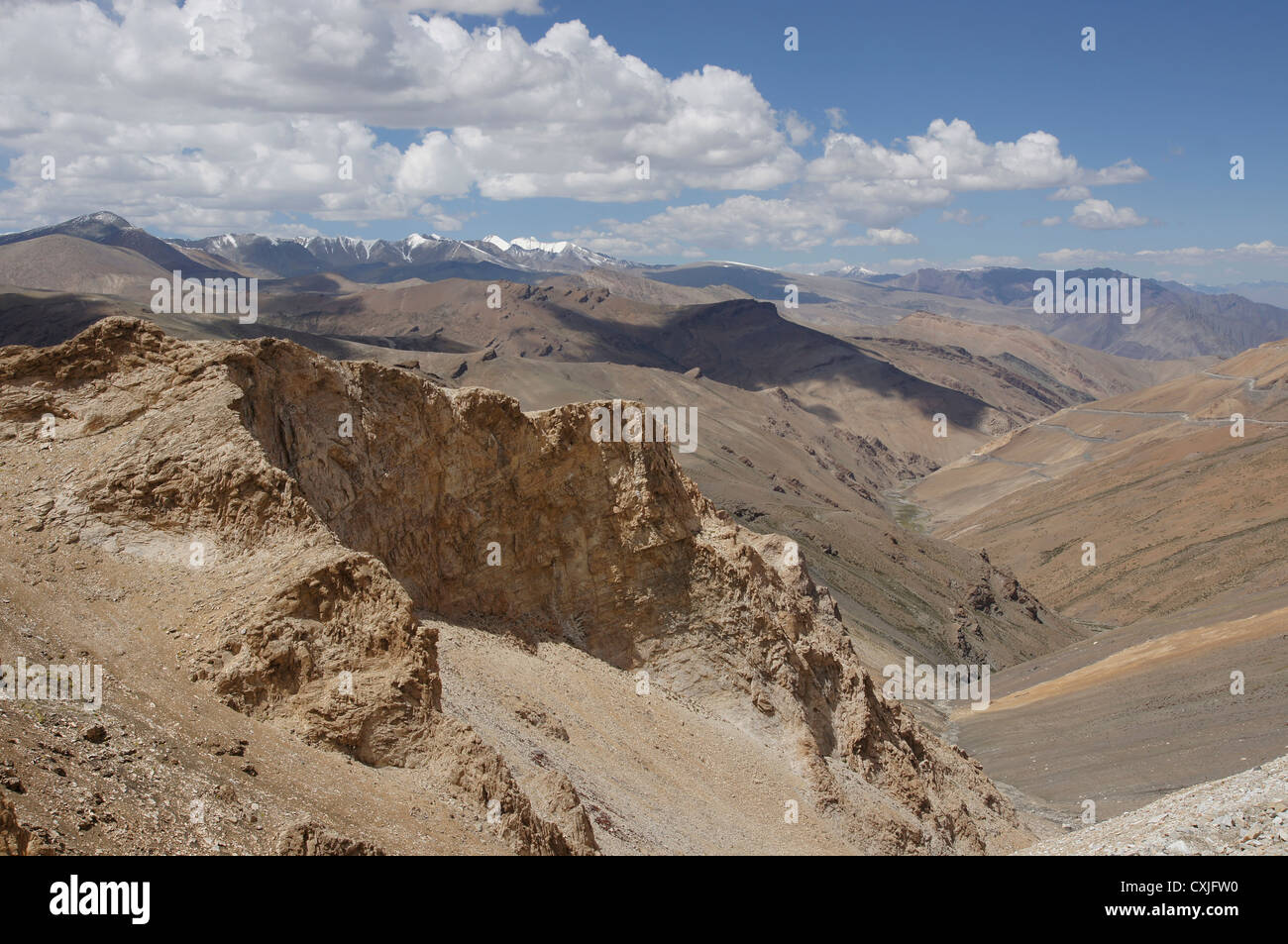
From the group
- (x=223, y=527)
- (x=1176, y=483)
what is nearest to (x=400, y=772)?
(x=223, y=527)

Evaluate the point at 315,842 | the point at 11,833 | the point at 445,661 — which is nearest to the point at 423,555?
the point at 445,661

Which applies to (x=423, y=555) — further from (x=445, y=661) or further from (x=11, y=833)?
(x=11, y=833)

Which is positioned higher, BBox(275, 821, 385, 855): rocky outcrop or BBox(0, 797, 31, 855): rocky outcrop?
BBox(0, 797, 31, 855): rocky outcrop

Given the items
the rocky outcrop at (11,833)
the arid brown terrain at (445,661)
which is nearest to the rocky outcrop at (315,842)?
the arid brown terrain at (445,661)

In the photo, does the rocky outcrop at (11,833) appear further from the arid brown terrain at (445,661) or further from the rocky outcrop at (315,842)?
the rocky outcrop at (315,842)

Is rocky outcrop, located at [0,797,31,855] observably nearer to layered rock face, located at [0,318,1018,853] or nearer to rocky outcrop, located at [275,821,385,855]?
rocky outcrop, located at [275,821,385,855]

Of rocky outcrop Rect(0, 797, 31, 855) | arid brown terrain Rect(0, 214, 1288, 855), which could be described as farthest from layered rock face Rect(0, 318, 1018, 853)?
rocky outcrop Rect(0, 797, 31, 855)

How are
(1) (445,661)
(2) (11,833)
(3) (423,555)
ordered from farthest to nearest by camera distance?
1. (3) (423,555)
2. (1) (445,661)
3. (2) (11,833)

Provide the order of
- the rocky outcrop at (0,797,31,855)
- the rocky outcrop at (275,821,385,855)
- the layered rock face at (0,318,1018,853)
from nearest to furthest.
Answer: the rocky outcrop at (0,797,31,855)
the rocky outcrop at (275,821,385,855)
the layered rock face at (0,318,1018,853)
